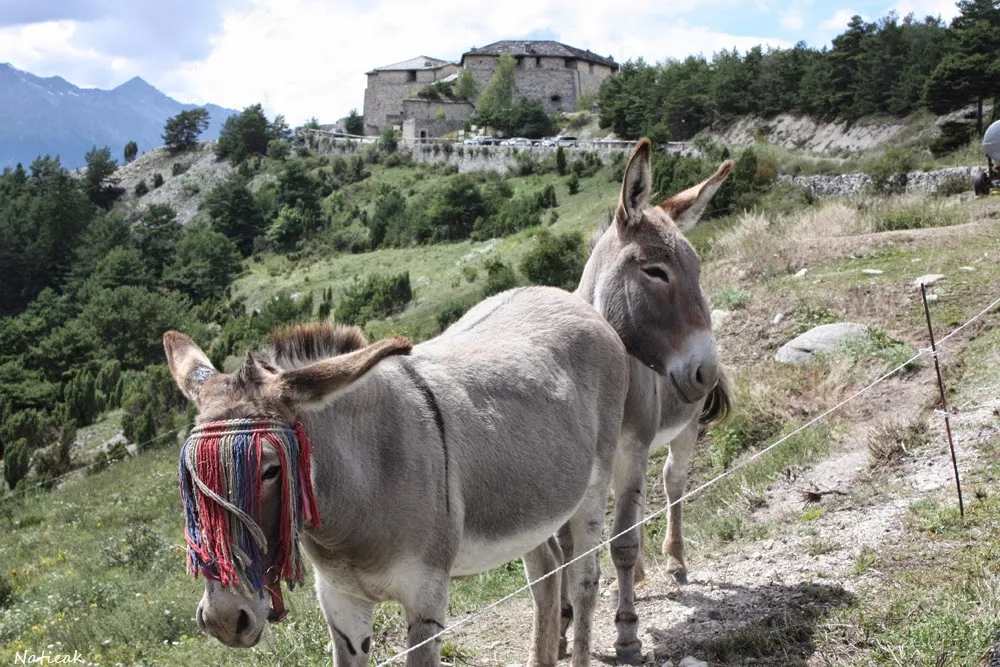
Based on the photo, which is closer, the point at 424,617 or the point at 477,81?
the point at 424,617

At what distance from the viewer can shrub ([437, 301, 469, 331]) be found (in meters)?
24.9

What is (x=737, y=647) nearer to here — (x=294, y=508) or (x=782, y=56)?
Result: (x=294, y=508)

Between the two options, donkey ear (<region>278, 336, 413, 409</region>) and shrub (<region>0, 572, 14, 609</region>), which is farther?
shrub (<region>0, 572, 14, 609</region>)

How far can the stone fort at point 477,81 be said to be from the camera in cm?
8550

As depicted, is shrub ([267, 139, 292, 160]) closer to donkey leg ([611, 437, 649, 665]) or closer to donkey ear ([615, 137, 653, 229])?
donkey ear ([615, 137, 653, 229])

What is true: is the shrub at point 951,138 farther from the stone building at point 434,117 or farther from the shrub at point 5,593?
the stone building at point 434,117

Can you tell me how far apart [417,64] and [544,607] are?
10182 centimetres

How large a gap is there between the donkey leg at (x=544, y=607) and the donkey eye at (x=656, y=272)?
1546mm

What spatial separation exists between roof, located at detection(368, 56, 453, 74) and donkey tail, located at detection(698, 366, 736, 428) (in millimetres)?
96526

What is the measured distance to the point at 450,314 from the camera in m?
25.8

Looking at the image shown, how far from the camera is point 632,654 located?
4.75m

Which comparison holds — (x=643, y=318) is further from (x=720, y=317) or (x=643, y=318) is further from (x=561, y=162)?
(x=561, y=162)

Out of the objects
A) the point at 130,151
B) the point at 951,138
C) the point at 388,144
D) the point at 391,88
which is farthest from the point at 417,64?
the point at 951,138

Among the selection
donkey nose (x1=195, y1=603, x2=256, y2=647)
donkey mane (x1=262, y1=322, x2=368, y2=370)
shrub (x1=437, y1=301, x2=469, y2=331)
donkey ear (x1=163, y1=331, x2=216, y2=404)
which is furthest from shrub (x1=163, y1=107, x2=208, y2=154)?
donkey nose (x1=195, y1=603, x2=256, y2=647)
